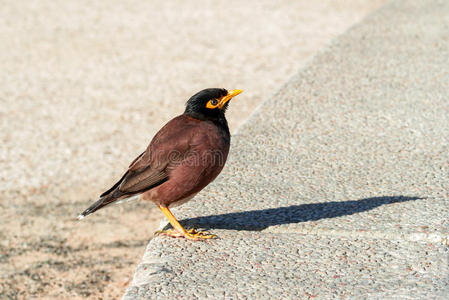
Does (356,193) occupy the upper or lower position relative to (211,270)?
lower

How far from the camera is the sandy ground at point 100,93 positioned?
529 cm

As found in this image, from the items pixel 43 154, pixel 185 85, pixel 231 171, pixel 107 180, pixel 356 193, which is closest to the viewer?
pixel 356 193

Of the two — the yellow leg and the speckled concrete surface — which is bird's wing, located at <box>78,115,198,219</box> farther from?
the speckled concrete surface

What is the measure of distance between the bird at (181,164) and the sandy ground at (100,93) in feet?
3.82

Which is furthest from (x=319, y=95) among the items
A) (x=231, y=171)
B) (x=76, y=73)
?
(x=76, y=73)

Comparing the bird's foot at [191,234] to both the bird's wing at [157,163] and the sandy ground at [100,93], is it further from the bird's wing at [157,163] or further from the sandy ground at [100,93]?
the sandy ground at [100,93]

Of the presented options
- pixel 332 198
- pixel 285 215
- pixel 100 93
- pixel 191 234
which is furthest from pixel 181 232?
pixel 100 93

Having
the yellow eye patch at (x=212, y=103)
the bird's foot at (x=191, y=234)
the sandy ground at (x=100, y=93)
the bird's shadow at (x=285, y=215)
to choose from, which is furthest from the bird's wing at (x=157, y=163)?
the sandy ground at (x=100, y=93)

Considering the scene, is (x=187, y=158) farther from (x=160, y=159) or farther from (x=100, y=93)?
(x=100, y=93)

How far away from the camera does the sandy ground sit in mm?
5285

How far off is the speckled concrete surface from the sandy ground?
1.21 m

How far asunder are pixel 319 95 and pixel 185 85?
3253 millimetres

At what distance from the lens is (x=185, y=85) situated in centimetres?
880

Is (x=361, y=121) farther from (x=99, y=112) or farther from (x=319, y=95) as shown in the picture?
(x=99, y=112)
